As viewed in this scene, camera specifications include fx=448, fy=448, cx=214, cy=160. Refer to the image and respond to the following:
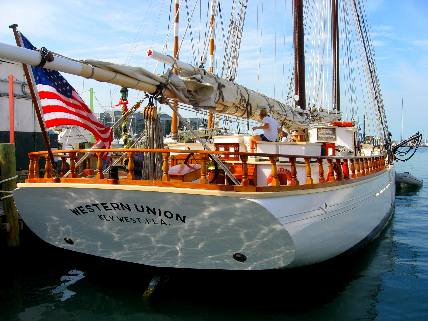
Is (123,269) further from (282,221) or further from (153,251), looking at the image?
(282,221)

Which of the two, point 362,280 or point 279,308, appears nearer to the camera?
point 279,308

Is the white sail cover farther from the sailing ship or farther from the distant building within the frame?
the distant building

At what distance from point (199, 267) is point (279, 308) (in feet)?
4.95

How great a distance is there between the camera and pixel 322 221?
7680 mm

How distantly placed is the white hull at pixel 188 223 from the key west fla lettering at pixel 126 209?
0.02 m

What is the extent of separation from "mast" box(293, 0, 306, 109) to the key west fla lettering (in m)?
11.0

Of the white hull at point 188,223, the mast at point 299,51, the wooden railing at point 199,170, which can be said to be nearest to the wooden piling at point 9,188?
the wooden railing at point 199,170

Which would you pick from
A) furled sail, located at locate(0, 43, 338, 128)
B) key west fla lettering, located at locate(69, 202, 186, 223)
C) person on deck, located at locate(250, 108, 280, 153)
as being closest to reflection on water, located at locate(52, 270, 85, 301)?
key west fla lettering, located at locate(69, 202, 186, 223)

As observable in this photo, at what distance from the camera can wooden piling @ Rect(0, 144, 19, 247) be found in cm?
986

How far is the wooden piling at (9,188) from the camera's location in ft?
32.3

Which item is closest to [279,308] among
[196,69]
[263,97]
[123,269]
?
[123,269]

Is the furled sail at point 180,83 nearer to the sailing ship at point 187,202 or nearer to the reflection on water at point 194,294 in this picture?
the sailing ship at point 187,202

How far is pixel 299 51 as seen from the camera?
16.1 metres

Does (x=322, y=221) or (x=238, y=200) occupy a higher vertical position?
(x=238, y=200)
